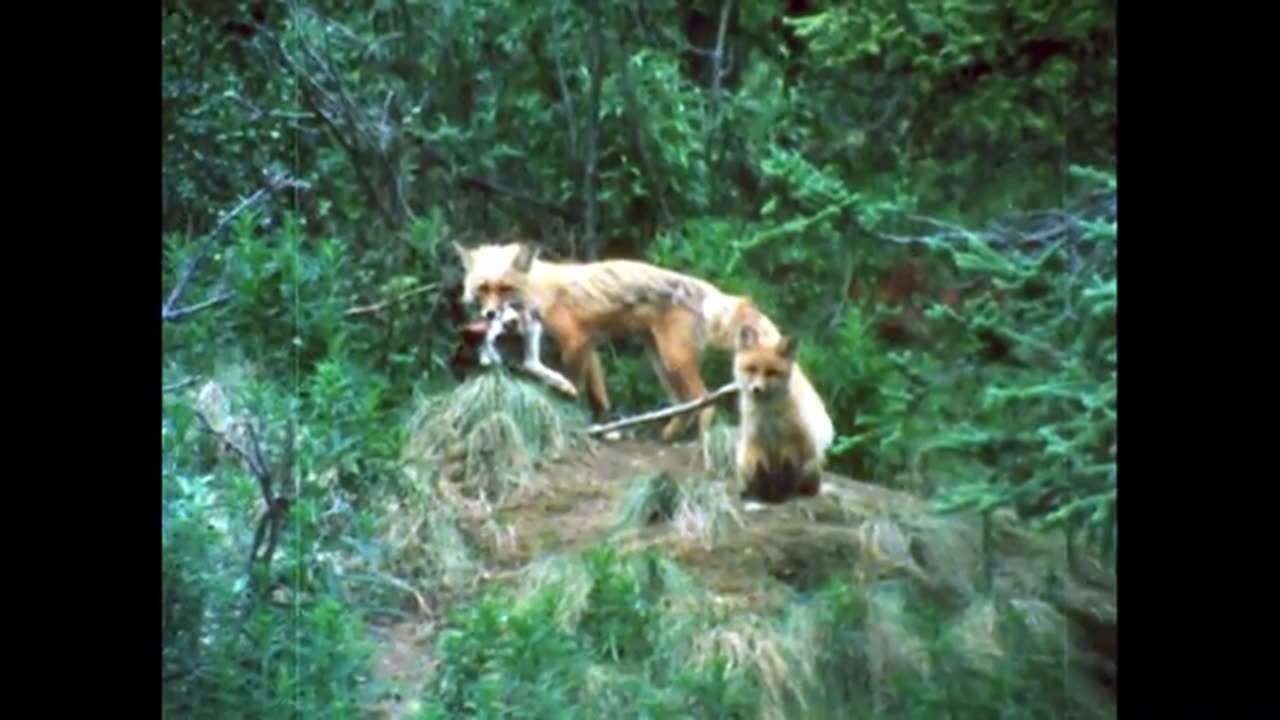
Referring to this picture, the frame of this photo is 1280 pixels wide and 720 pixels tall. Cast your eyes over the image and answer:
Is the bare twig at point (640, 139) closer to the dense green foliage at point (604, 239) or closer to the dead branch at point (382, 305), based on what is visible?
the dense green foliage at point (604, 239)

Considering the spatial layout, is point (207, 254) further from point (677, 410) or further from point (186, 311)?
point (677, 410)

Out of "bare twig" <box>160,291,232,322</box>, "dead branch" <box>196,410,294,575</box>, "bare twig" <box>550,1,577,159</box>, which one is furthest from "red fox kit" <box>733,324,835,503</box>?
"bare twig" <box>160,291,232,322</box>

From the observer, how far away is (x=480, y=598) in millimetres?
4496

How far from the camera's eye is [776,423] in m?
4.43

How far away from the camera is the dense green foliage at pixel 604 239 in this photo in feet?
14.5

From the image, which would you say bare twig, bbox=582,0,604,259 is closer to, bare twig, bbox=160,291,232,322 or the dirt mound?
the dirt mound

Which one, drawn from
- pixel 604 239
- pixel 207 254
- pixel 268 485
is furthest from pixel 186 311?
pixel 604 239

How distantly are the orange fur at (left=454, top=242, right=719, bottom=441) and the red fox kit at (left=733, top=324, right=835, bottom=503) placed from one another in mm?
93

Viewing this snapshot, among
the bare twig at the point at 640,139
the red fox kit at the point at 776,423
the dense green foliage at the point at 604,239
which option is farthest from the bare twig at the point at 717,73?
the red fox kit at the point at 776,423

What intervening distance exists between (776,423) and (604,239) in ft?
1.83
